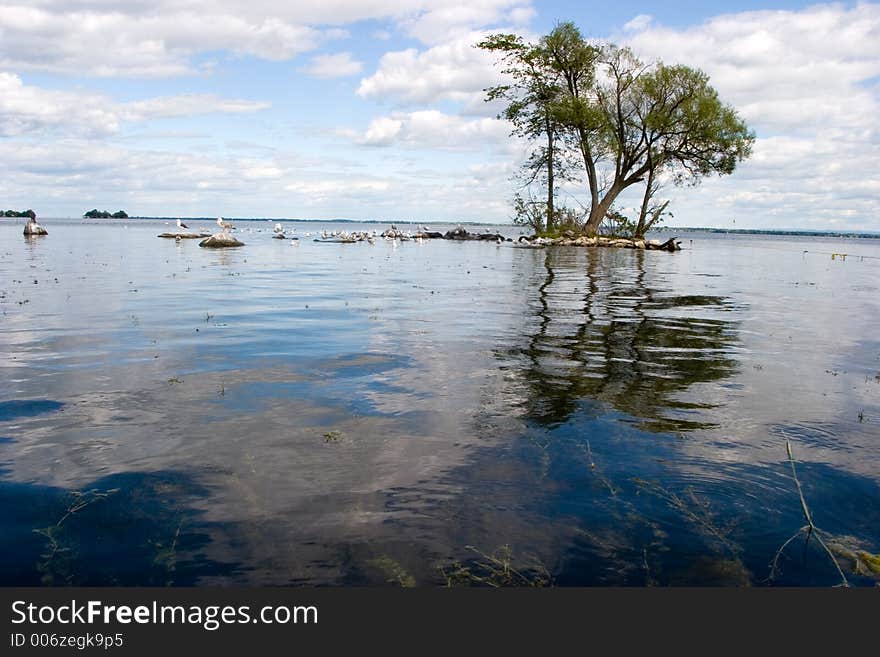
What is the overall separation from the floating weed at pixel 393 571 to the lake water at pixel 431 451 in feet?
0.06

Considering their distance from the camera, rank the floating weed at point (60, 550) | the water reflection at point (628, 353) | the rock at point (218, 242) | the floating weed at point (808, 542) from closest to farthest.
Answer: the floating weed at point (60, 550)
the floating weed at point (808, 542)
the water reflection at point (628, 353)
the rock at point (218, 242)

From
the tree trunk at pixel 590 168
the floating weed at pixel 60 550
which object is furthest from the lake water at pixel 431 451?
the tree trunk at pixel 590 168

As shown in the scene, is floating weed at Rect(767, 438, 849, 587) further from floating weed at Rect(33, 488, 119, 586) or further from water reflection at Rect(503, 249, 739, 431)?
floating weed at Rect(33, 488, 119, 586)

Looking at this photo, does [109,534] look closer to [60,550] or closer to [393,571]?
[60,550]

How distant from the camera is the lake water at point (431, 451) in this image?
4453mm

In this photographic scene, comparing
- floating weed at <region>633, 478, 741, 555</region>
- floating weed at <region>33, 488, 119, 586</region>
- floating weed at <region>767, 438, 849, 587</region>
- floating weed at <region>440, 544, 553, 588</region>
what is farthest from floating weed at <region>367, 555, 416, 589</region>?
floating weed at <region>767, 438, 849, 587</region>

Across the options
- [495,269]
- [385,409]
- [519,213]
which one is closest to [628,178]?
[519,213]

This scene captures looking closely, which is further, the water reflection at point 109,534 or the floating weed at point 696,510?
the floating weed at point 696,510

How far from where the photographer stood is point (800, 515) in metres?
5.16

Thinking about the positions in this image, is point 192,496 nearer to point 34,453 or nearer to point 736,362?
point 34,453

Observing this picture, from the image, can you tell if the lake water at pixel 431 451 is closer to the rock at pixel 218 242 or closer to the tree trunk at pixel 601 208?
the rock at pixel 218 242

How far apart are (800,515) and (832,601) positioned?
119 cm

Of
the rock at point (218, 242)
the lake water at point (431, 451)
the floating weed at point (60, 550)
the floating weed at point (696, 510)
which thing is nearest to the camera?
the floating weed at point (60, 550)

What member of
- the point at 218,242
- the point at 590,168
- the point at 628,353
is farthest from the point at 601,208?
the point at 628,353
